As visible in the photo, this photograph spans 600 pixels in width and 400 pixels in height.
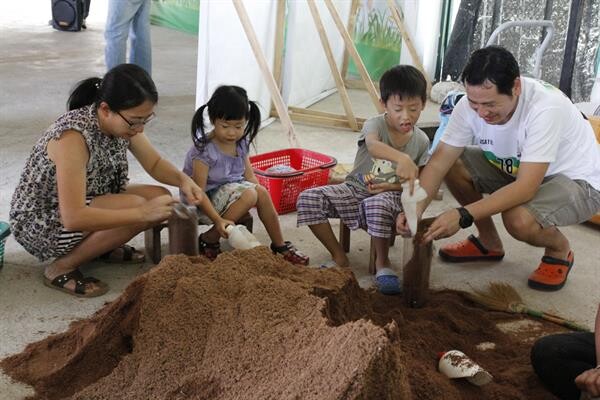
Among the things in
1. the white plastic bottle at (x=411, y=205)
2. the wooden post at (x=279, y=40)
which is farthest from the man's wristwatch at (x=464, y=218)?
the wooden post at (x=279, y=40)

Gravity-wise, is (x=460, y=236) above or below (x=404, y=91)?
below

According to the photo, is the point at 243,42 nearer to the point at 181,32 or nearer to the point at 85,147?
the point at 85,147

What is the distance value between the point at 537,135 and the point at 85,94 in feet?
5.65

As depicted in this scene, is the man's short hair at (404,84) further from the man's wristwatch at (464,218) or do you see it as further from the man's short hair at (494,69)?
the man's wristwatch at (464,218)

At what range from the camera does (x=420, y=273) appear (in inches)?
114

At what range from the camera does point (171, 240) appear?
3.09 meters

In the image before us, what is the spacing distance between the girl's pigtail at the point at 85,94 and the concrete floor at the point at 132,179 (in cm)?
68

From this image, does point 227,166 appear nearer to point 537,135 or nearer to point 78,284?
point 78,284

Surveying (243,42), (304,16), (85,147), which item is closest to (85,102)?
(85,147)

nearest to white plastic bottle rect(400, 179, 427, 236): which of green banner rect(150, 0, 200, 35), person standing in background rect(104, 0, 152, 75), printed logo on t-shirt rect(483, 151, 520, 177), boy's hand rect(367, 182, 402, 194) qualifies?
boy's hand rect(367, 182, 402, 194)

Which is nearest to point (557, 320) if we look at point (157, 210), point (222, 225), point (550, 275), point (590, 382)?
point (550, 275)

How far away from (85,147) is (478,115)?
1510mm

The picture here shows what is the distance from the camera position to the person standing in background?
5.31 m

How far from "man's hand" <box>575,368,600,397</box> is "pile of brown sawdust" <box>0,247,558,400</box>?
26 centimetres
